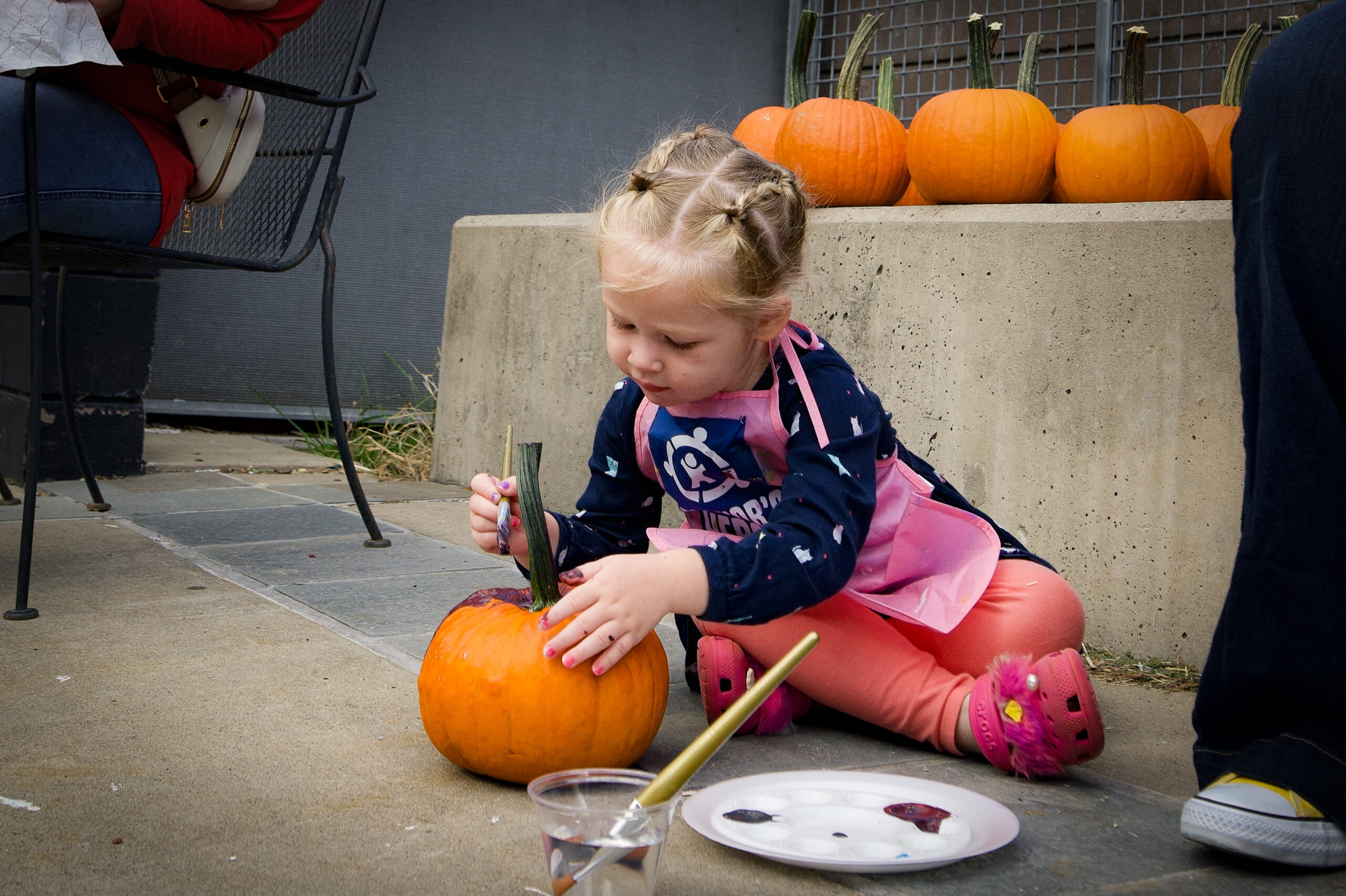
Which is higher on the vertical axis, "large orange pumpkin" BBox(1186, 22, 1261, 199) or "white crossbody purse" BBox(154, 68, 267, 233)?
"large orange pumpkin" BBox(1186, 22, 1261, 199)

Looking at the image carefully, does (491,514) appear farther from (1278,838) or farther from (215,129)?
(215,129)

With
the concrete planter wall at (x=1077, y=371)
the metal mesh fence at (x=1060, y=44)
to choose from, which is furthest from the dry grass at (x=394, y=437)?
the metal mesh fence at (x=1060, y=44)

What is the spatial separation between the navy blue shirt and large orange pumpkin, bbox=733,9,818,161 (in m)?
1.31

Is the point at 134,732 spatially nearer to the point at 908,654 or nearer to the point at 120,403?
the point at 908,654

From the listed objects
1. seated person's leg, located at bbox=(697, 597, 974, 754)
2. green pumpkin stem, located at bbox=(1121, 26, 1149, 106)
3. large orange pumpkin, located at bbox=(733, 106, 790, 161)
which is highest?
green pumpkin stem, located at bbox=(1121, 26, 1149, 106)

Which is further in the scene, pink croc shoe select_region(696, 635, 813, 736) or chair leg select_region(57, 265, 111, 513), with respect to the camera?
chair leg select_region(57, 265, 111, 513)

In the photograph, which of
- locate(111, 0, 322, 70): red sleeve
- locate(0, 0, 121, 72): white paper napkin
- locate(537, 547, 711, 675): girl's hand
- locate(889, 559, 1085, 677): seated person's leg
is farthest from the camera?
locate(111, 0, 322, 70): red sleeve

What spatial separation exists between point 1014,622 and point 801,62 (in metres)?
1.89

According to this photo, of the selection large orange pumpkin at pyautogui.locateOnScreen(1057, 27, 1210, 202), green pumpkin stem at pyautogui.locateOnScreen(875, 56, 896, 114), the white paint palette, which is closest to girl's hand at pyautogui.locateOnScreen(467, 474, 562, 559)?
the white paint palette

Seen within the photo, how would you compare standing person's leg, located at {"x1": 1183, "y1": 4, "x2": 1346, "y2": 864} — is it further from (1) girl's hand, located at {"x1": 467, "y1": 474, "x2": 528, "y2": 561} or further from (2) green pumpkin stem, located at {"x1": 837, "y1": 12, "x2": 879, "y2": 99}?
(2) green pumpkin stem, located at {"x1": 837, "y1": 12, "x2": 879, "y2": 99}

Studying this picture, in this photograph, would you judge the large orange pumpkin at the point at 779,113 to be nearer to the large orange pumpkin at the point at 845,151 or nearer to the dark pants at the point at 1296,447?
the large orange pumpkin at the point at 845,151

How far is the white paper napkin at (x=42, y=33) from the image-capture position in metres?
1.84

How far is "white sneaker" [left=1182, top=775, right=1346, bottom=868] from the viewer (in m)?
1.13

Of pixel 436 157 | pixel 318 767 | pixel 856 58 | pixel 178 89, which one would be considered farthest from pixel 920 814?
pixel 436 157
